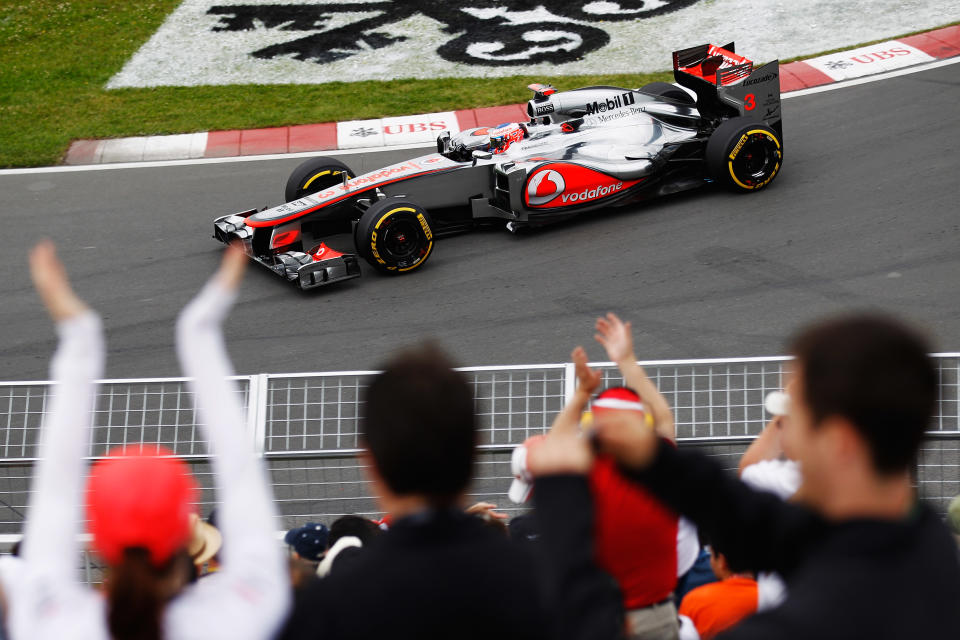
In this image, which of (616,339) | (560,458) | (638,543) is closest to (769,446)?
(638,543)

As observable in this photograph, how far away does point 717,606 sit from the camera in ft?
11.2

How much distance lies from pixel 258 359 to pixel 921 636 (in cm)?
735

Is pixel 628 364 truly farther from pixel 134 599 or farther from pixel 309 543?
pixel 309 543

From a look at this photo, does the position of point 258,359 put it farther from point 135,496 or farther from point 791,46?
point 791,46

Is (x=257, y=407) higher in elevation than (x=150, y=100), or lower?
higher

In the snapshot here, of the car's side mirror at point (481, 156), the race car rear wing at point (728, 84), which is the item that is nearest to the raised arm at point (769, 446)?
the car's side mirror at point (481, 156)

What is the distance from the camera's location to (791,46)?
1603cm

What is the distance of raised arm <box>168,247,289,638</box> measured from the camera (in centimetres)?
193

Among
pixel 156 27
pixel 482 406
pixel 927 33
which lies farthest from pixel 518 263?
pixel 156 27

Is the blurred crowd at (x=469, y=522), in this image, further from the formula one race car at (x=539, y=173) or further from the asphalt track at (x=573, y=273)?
the formula one race car at (x=539, y=173)

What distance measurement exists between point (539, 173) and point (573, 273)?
40.1 inches

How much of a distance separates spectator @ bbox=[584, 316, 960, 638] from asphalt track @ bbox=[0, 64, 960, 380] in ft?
21.1

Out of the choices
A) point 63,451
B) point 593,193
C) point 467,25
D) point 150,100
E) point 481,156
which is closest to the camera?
point 63,451

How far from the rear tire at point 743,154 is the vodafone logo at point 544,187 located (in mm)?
1611
